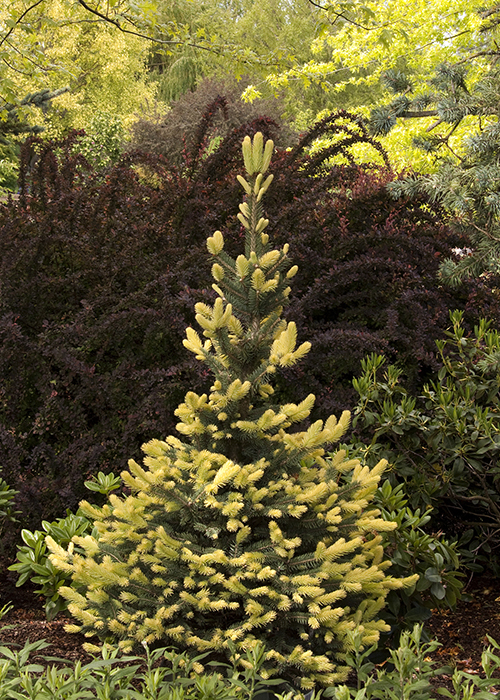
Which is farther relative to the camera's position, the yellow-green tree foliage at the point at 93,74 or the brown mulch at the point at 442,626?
the yellow-green tree foliage at the point at 93,74

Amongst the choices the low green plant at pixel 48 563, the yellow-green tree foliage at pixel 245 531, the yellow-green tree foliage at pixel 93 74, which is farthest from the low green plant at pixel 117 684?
the yellow-green tree foliage at pixel 93 74

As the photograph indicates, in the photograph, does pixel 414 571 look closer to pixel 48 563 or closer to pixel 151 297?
pixel 48 563

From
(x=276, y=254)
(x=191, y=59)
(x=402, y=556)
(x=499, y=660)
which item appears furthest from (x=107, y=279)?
(x=191, y=59)

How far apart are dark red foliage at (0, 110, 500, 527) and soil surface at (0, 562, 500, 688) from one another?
541mm

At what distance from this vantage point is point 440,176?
337 centimetres

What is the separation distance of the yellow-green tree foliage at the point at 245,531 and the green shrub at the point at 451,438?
77cm

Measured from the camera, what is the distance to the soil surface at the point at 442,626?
7.29 feet

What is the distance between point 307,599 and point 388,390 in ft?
4.28

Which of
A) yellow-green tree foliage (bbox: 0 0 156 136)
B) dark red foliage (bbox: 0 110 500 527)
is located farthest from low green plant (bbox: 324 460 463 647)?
yellow-green tree foliage (bbox: 0 0 156 136)

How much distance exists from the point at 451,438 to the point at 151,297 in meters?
1.84

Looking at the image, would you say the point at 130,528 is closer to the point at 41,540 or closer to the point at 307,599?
the point at 307,599

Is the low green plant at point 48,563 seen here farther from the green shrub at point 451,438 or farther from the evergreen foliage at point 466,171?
the evergreen foliage at point 466,171

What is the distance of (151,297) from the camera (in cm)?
362

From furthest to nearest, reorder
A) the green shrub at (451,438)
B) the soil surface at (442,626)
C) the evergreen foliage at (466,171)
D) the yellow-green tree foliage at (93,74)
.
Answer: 1. the yellow-green tree foliage at (93,74)
2. the evergreen foliage at (466,171)
3. the green shrub at (451,438)
4. the soil surface at (442,626)
